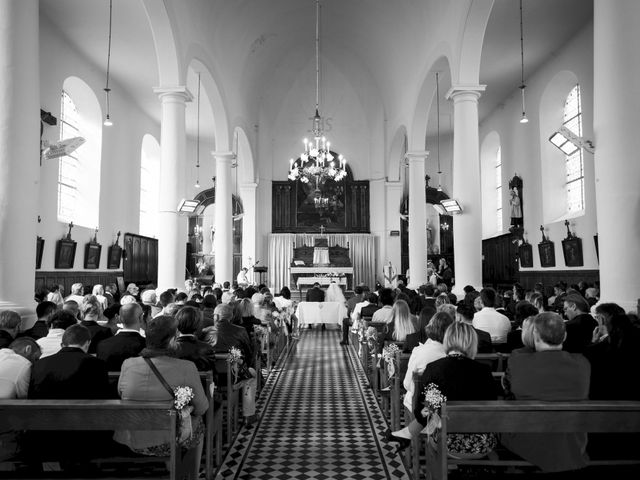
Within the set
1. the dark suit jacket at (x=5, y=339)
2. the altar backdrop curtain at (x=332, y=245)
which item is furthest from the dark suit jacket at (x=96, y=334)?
the altar backdrop curtain at (x=332, y=245)

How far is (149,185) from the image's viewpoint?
21703 mm

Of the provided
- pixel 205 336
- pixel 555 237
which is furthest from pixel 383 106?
pixel 205 336

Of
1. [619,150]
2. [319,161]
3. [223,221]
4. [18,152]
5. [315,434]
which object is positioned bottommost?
[315,434]

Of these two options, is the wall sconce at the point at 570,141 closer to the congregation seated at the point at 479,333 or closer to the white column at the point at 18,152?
the congregation seated at the point at 479,333

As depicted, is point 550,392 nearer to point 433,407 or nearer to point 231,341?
point 433,407

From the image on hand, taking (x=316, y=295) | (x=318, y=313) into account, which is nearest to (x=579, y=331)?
(x=318, y=313)

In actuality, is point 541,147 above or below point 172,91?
above

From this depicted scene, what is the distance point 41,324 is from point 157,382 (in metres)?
2.89

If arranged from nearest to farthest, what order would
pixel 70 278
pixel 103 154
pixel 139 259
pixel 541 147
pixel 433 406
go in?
pixel 433 406, pixel 70 278, pixel 103 154, pixel 541 147, pixel 139 259

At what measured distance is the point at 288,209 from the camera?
23969 mm

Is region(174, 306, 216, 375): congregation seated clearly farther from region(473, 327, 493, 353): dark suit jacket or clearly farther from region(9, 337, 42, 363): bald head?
region(473, 327, 493, 353): dark suit jacket

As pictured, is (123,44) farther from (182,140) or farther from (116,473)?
(116,473)

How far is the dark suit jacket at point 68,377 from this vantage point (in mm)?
3232

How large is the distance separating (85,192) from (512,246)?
45.7 ft
